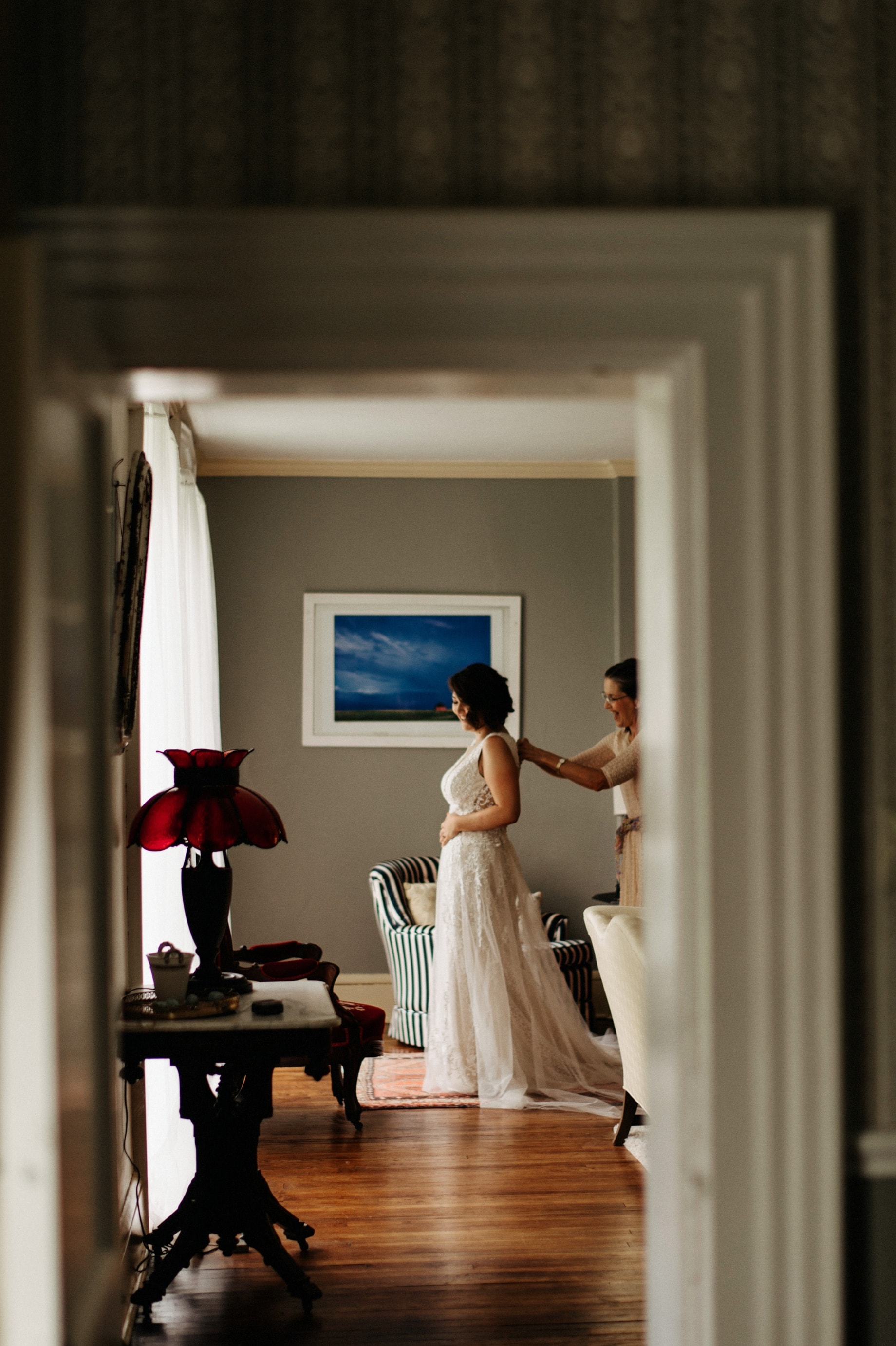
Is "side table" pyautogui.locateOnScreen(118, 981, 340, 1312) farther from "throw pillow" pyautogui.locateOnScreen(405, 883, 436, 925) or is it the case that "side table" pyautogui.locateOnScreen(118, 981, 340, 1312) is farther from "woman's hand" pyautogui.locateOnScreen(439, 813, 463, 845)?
"throw pillow" pyautogui.locateOnScreen(405, 883, 436, 925)

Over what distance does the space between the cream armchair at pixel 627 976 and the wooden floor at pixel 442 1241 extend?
35 cm

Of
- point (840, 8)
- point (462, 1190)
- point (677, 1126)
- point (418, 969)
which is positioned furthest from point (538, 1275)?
point (840, 8)

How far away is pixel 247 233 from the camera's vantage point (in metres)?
1.35

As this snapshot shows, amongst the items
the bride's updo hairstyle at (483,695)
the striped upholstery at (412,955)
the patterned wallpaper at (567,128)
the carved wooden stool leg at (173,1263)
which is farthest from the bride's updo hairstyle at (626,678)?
the patterned wallpaper at (567,128)

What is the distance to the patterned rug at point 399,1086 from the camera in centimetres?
448

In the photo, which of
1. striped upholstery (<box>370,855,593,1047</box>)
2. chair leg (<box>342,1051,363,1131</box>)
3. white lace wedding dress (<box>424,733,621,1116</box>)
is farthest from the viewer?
striped upholstery (<box>370,855,593,1047</box>)

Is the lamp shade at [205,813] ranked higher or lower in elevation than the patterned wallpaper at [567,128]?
lower

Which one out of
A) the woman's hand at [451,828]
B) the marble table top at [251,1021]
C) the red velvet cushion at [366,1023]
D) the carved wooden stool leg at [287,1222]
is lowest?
the carved wooden stool leg at [287,1222]

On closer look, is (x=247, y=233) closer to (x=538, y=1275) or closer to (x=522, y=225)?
(x=522, y=225)

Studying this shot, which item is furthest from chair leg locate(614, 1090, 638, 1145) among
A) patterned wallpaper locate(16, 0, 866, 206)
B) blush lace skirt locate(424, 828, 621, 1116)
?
patterned wallpaper locate(16, 0, 866, 206)

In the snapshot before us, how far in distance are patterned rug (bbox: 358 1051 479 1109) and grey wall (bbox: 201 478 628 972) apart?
2.93 ft

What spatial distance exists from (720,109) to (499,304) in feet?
1.32

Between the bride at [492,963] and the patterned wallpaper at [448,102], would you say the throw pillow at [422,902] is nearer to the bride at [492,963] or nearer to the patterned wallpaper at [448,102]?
the bride at [492,963]

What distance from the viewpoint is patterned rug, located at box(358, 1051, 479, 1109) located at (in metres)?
4.48
